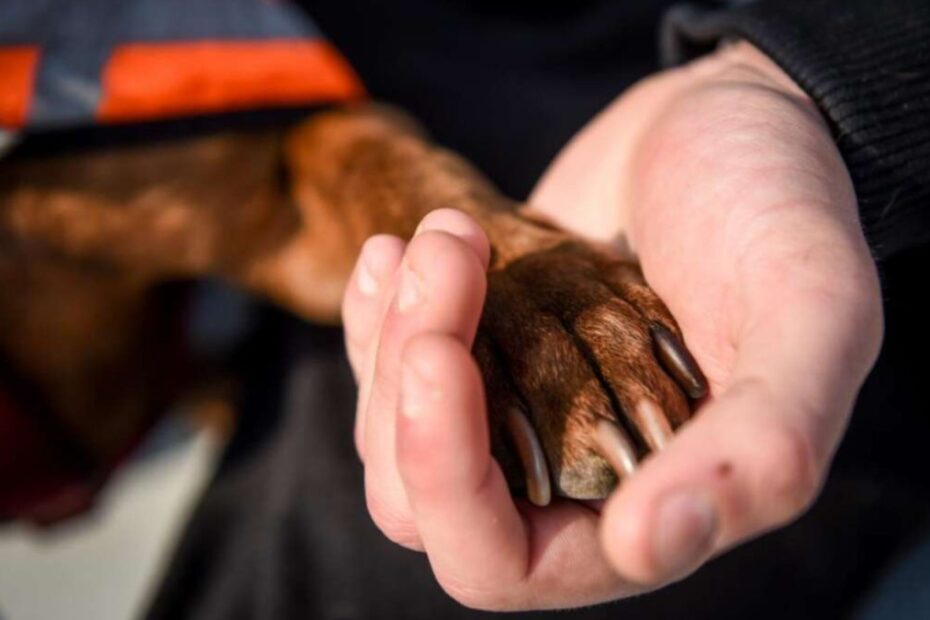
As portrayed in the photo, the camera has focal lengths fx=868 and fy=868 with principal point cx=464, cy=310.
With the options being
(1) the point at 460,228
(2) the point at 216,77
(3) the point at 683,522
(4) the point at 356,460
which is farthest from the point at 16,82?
(3) the point at 683,522

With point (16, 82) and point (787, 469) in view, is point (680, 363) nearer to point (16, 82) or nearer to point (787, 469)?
point (787, 469)

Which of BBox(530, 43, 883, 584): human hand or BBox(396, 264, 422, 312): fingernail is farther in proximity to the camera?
BBox(396, 264, 422, 312): fingernail

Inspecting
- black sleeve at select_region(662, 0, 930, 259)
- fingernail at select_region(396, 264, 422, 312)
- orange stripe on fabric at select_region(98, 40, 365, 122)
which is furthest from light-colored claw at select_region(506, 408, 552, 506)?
orange stripe on fabric at select_region(98, 40, 365, 122)

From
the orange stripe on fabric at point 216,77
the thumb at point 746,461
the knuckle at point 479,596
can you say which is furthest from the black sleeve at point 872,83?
the orange stripe on fabric at point 216,77

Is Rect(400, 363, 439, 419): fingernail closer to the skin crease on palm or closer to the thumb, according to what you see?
the skin crease on palm

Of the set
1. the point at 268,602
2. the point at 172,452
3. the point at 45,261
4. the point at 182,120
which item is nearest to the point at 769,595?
the point at 268,602

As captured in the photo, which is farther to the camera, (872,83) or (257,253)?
(257,253)
